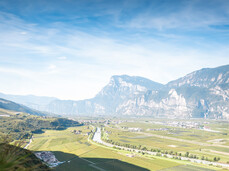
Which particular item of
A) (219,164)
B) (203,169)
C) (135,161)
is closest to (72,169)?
(135,161)

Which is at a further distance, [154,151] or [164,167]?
[154,151]

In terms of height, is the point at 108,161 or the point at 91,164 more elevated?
the point at 108,161

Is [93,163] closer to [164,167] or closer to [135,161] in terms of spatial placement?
[135,161]

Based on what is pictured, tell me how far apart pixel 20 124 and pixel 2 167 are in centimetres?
19143

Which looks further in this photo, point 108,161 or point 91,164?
point 108,161

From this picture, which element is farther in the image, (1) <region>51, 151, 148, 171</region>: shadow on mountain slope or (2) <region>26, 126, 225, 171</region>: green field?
(2) <region>26, 126, 225, 171</region>: green field

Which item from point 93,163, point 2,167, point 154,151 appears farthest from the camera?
point 154,151

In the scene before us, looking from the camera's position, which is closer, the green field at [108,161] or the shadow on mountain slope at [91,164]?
the shadow on mountain slope at [91,164]

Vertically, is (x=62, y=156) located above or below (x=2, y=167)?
below

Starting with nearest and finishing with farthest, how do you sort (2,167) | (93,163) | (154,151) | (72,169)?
(2,167) → (72,169) → (93,163) → (154,151)

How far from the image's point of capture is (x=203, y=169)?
76.9m

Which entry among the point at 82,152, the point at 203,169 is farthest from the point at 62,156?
the point at 203,169

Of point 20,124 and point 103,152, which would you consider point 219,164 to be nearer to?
point 103,152

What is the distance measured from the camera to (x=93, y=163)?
8588 centimetres
